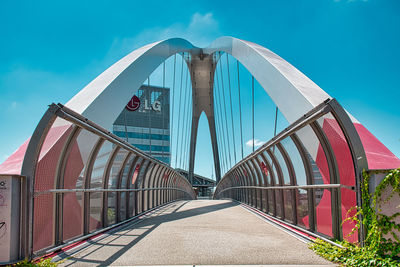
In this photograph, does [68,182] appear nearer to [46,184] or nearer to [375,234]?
[46,184]

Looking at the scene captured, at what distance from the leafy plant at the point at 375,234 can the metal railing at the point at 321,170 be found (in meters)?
0.09

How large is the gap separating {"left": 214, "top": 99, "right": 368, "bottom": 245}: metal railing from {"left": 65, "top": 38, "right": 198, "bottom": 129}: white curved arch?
4.41 m

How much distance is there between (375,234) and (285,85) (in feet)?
22.1

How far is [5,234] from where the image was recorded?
324cm

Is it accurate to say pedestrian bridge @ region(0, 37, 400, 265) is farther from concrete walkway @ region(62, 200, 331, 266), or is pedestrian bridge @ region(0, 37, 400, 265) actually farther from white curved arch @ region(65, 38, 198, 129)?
white curved arch @ region(65, 38, 198, 129)

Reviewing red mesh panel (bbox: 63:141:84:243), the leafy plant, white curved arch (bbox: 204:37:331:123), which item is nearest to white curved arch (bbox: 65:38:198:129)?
red mesh panel (bbox: 63:141:84:243)

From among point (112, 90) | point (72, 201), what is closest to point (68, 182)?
point (72, 201)

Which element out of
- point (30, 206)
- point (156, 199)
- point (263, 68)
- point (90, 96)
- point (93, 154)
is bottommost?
point (156, 199)

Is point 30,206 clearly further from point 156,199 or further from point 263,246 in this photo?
point 156,199

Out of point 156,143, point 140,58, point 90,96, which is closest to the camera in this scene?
point 90,96

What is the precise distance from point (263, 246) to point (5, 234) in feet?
9.52

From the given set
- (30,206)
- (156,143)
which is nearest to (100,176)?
(30,206)

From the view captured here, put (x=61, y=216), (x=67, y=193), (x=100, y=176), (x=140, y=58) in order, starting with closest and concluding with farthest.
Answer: (x=61, y=216), (x=67, y=193), (x=100, y=176), (x=140, y=58)

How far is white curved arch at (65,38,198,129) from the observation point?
27.9 ft
